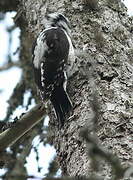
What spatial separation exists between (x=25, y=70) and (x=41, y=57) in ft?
2.64

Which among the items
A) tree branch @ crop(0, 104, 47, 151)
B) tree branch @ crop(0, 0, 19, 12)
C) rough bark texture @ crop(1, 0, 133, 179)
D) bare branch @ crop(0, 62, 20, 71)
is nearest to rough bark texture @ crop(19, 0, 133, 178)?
rough bark texture @ crop(1, 0, 133, 179)

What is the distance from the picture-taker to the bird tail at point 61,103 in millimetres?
2495

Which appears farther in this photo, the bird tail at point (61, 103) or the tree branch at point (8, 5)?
the tree branch at point (8, 5)

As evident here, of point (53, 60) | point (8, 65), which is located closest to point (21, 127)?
point (53, 60)

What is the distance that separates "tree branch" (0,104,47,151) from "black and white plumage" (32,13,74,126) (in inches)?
3.7

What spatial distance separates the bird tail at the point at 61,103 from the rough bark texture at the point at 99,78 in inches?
2.4

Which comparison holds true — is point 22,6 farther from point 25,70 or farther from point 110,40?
point 110,40

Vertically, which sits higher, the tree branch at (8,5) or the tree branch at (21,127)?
the tree branch at (8,5)

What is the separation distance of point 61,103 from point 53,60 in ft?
1.55

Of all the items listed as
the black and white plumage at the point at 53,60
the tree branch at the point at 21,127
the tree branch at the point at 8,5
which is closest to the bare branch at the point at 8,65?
the black and white plumage at the point at 53,60

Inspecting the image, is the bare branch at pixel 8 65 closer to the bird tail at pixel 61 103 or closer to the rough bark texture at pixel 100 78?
the rough bark texture at pixel 100 78

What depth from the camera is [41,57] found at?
320 centimetres

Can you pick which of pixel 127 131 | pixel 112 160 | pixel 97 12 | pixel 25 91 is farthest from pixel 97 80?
pixel 25 91

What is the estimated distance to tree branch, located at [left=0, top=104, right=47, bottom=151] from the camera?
2646 mm
